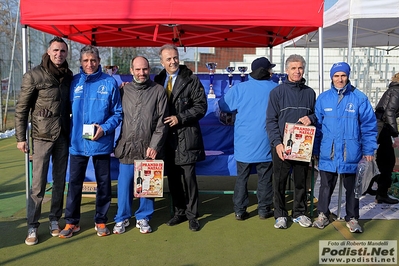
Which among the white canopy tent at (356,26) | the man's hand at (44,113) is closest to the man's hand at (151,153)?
the man's hand at (44,113)

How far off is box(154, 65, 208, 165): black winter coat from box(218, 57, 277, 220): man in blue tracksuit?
1.30 feet

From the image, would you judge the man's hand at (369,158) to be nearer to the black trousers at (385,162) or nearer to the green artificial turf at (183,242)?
the green artificial turf at (183,242)

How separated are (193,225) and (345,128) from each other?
5.68ft

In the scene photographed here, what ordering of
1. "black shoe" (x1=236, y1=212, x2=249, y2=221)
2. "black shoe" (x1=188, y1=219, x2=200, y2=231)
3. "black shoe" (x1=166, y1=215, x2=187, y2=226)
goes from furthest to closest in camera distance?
"black shoe" (x1=236, y1=212, x2=249, y2=221) < "black shoe" (x1=166, y1=215, x2=187, y2=226) < "black shoe" (x1=188, y1=219, x2=200, y2=231)

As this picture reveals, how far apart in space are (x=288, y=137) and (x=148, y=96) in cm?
136

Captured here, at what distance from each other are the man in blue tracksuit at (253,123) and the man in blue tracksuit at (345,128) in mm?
533

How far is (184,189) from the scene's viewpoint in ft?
12.9

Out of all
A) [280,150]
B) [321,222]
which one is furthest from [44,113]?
[321,222]

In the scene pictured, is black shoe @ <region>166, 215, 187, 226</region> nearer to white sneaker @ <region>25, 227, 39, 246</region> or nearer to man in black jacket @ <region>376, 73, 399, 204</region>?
white sneaker @ <region>25, 227, 39, 246</region>

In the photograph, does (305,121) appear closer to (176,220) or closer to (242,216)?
(242,216)

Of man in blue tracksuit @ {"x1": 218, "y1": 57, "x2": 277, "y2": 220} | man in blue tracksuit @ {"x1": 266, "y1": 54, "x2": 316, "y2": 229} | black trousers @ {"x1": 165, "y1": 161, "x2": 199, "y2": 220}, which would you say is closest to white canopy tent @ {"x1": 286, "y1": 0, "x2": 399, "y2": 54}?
man in blue tracksuit @ {"x1": 266, "y1": 54, "x2": 316, "y2": 229}

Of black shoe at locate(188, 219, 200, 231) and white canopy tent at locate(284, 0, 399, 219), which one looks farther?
white canopy tent at locate(284, 0, 399, 219)

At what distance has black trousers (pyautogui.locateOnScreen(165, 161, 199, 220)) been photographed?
148 inches

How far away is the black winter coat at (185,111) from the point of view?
3.65m
